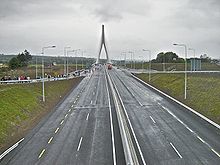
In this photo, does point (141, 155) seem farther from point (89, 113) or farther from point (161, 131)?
point (89, 113)

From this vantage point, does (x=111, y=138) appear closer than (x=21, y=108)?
Yes

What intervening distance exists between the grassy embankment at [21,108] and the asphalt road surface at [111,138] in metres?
1.53

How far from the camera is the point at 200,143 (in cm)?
3284

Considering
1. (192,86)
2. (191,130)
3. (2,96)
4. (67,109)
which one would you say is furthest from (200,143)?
(192,86)

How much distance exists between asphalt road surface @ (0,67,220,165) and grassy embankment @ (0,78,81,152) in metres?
1.53

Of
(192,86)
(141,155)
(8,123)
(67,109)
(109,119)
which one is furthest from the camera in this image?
(192,86)

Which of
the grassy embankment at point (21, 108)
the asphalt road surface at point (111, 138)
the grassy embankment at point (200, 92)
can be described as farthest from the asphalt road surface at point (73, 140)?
the grassy embankment at point (200, 92)

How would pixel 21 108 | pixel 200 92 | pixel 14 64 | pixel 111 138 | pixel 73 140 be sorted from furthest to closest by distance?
pixel 14 64 → pixel 200 92 → pixel 21 108 → pixel 111 138 → pixel 73 140

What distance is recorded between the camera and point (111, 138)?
114 feet

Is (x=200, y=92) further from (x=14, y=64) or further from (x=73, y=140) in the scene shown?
(x=14, y=64)

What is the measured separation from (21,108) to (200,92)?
32.5 meters

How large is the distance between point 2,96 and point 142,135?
934 inches

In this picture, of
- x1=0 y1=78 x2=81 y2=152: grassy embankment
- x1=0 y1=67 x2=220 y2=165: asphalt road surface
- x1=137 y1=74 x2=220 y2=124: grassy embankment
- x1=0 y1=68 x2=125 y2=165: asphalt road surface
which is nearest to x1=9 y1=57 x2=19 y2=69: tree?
x1=0 y1=78 x2=81 y2=152: grassy embankment

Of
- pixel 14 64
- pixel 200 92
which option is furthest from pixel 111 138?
pixel 14 64
